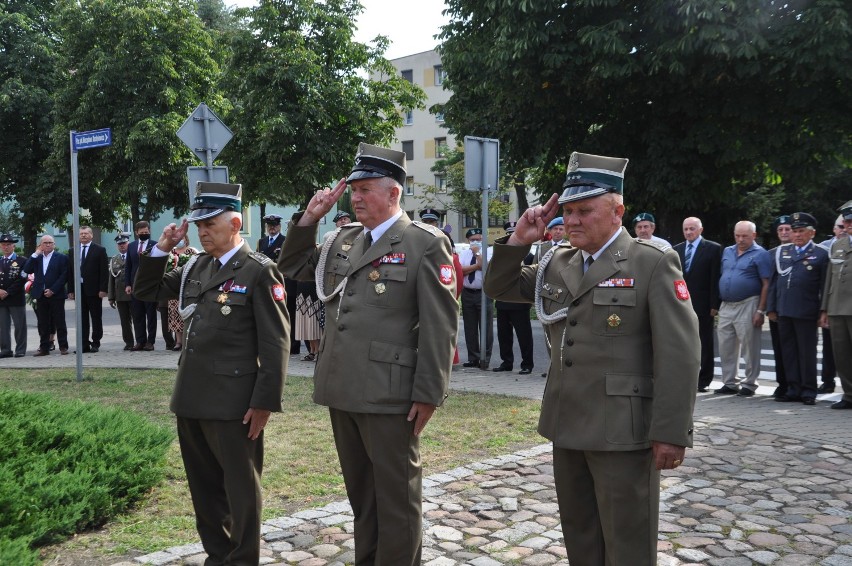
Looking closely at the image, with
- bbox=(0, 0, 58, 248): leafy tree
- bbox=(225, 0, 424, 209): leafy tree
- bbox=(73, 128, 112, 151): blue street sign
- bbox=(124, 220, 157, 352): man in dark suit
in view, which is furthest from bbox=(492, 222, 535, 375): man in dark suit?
bbox=(0, 0, 58, 248): leafy tree

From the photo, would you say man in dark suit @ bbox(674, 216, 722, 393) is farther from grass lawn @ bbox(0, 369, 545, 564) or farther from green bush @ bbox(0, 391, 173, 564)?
green bush @ bbox(0, 391, 173, 564)

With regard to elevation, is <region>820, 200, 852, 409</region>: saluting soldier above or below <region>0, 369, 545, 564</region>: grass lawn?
above

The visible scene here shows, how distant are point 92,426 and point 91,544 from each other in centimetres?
128

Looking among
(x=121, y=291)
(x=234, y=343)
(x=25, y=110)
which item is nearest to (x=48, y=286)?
(x=121, y=291)

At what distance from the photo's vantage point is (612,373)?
11.0ft

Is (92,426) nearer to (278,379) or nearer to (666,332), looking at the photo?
(278,379)

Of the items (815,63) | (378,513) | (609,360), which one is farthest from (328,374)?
(815,63)

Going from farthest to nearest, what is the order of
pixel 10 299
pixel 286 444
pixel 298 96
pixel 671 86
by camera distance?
pixel 298 96 < pixel 671 86 < pixel 10 299 < pixel 286 444

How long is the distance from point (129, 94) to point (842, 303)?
29.0 m

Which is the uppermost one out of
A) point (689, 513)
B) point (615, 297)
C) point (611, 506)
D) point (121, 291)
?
point (615, 297)

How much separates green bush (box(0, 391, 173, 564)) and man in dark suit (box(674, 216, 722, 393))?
6766mm

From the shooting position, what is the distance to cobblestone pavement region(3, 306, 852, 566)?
4664 mm

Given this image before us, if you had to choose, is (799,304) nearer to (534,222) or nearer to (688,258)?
(688,258)

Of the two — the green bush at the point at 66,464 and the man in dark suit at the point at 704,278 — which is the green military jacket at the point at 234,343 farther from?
the man in dark suit at the point at 704,278
